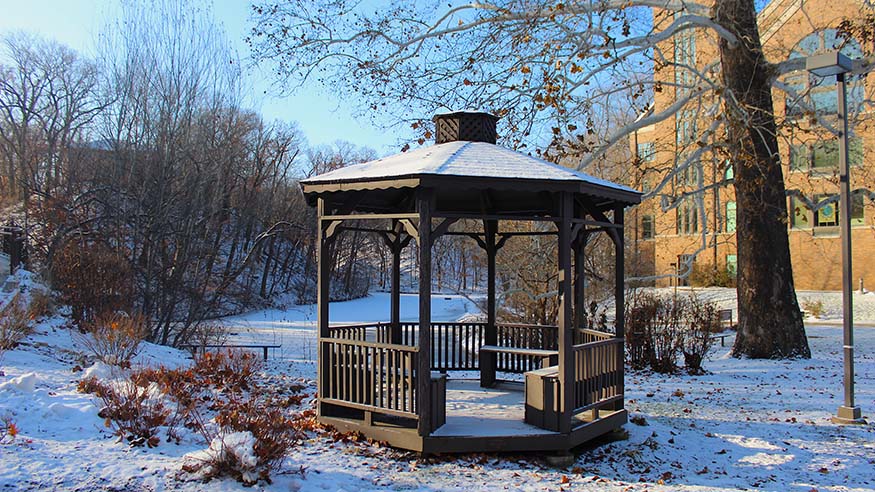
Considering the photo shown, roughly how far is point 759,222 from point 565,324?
8.70m

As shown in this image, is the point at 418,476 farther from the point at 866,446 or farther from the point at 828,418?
the point at 828,418

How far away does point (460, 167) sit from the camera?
6.45 meters

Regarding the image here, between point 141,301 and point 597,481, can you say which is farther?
point 141,301

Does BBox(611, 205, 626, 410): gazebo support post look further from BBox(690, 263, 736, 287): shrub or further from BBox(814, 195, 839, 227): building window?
BBox(814, 195, 839, 227): building window

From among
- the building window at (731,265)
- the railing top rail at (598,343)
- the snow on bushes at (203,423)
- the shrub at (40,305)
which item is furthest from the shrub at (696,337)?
the building window at (731,265)

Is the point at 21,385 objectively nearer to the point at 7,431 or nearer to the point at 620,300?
the point at 7,431

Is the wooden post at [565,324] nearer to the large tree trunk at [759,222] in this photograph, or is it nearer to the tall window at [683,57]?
the tall window at [683,57]

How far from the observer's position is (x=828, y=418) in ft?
27.8

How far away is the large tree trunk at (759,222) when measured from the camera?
1321 cm

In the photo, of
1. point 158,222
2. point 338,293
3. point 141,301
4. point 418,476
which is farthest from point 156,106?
point 338,293

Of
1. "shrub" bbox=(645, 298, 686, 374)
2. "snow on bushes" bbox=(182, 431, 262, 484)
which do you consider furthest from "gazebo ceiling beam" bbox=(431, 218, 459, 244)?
"shrub" bbox=(645, 298, 686, 374)

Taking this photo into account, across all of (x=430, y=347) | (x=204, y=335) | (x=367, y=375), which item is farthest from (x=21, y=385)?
(x=204, y=335)

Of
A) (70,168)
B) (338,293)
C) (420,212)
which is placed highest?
(70,168)

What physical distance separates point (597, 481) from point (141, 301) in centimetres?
1339
